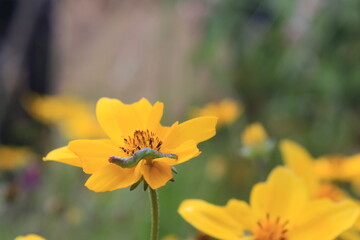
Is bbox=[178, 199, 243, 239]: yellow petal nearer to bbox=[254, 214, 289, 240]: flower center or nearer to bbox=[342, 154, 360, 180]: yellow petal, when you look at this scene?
bbox=[254, 214, 289, 240]: flower center

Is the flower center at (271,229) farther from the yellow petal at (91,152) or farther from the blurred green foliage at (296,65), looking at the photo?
the blurred green foliage at (296,65)

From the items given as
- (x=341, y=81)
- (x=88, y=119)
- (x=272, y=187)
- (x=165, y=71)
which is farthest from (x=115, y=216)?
(x=165, y=71)

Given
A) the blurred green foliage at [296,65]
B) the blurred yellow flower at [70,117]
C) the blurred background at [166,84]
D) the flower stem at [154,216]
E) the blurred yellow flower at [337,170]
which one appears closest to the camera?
the flower stem at [154,216]

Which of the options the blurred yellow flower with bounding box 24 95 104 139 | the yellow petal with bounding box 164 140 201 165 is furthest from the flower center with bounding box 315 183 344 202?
the blurred yellow flower with bounding box 24 95 104 139

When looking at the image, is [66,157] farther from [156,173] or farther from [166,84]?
[166,84]

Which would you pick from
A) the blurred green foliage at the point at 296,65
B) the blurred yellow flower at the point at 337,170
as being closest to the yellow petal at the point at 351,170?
the blurred yellow flower at the point at 337,170

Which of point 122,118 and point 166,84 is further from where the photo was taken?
point 166,84

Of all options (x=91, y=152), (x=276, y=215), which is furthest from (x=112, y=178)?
(x=276, y=215)
